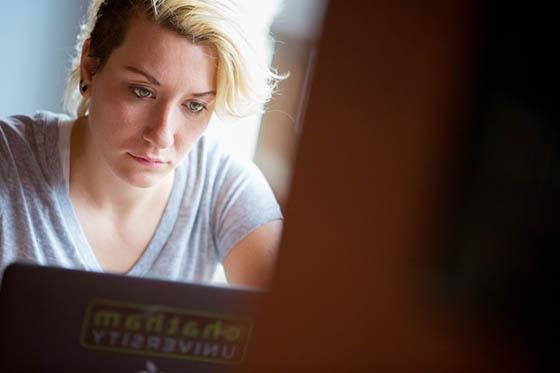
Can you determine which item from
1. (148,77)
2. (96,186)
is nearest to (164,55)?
(148,77)

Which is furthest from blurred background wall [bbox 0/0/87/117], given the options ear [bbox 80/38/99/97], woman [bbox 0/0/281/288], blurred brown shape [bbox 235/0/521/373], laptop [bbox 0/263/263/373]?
blurred brown shape [bbox 235/0/521/373]

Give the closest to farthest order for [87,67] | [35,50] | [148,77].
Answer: [148,77]
[87,67]
[35,50]

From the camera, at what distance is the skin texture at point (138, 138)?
0.94m

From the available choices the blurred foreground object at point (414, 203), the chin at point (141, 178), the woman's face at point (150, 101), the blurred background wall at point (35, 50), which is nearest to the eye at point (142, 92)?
the woman's face at point (150, 101)

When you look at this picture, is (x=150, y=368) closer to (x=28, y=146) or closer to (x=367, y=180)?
(x=367, y=180)

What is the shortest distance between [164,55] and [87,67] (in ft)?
0.53

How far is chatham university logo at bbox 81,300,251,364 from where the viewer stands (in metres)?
0.44

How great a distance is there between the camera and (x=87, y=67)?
104 centimetres

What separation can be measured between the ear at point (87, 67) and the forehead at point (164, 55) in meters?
0.07

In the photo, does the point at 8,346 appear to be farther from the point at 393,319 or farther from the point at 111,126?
the point at 111,126

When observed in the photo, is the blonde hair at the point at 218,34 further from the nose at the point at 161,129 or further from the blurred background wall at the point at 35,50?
the blurred background wall at the point at 35,50

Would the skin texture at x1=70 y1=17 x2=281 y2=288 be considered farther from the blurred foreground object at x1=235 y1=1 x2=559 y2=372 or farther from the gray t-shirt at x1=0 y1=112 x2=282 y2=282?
the blurred foreground object at x1=235 y1=1 x2=559 y2=372

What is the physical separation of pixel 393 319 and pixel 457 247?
43 mm

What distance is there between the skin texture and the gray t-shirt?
0.08 ft
